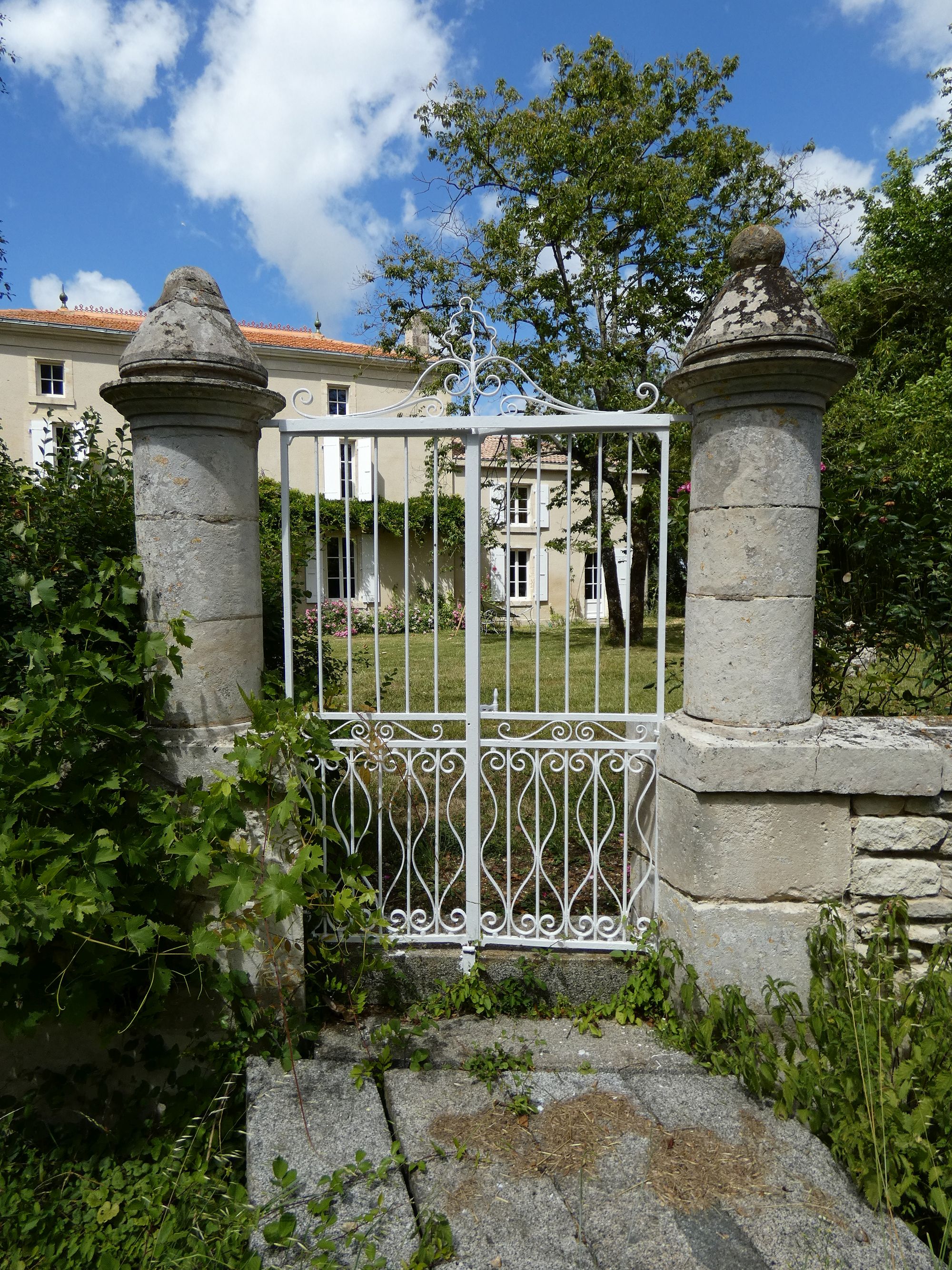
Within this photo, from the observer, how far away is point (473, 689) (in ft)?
9.95

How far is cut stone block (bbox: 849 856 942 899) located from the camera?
105 inches

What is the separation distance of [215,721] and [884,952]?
2.62 metres

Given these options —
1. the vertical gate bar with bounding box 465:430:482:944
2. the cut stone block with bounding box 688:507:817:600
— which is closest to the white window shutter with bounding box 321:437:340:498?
the vertical gate bar with bounding box 465:430:482:944

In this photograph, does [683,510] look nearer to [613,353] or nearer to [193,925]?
[193,925]

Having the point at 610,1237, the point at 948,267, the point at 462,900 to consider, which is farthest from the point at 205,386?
the point at 948,267

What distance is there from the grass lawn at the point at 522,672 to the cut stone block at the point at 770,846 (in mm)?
1074

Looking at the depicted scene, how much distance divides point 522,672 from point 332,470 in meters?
9.58

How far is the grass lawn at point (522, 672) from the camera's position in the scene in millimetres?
6152

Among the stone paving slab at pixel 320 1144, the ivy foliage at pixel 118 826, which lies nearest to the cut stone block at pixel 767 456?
the ivy foliage at pixel 118 826

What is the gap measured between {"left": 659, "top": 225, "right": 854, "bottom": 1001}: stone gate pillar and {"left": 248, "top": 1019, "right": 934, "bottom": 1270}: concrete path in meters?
0.55

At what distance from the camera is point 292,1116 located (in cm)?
230

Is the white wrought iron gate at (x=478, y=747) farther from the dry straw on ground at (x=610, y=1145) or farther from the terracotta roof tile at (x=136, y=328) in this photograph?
the terracotta roof tile at (x=136, y=328)

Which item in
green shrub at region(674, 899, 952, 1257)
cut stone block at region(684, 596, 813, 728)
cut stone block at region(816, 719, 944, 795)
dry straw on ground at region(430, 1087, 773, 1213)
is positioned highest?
cut stone block at region(684, 596, 813, 728)

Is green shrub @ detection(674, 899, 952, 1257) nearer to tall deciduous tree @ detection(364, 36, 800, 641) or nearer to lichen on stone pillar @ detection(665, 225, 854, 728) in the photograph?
lichen on stone pillar @ detection(665, 225, 854, 728)
